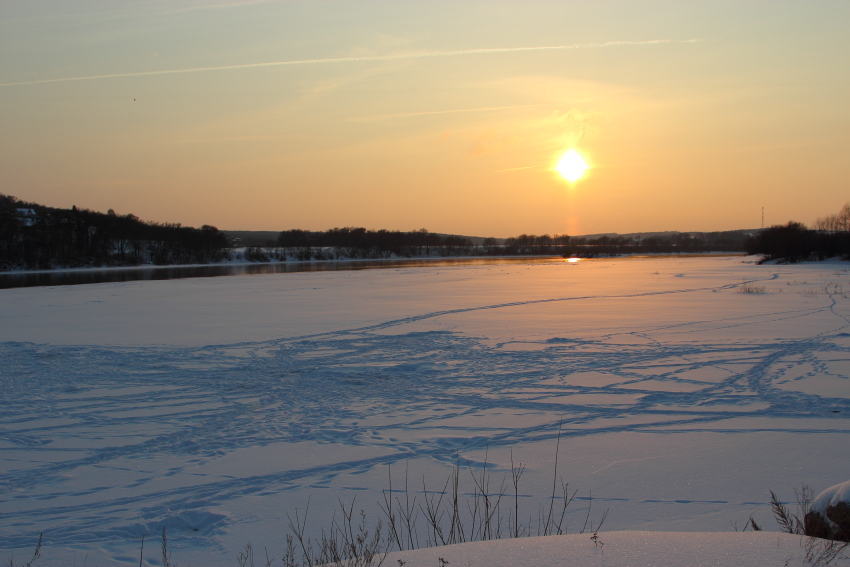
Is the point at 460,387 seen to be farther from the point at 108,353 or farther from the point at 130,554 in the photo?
the point at 108,353

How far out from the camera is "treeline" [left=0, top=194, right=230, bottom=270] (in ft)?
215

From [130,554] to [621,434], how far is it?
494 cm

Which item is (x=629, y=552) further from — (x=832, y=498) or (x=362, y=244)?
(x=362, y=244)

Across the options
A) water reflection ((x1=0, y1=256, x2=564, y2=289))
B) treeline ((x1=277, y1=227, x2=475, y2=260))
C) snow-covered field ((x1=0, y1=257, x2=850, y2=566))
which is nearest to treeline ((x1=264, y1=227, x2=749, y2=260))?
treeline ((x1=277, y1=227, x2=475, y2=260))

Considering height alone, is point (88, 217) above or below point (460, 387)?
above

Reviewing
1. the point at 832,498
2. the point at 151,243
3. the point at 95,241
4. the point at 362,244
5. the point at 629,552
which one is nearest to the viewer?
the point at 629,552

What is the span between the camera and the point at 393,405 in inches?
298

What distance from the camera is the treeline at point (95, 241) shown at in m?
65.5

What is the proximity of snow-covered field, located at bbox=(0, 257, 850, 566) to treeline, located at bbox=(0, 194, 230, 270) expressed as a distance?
209 ft

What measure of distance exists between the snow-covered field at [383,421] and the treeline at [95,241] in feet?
209

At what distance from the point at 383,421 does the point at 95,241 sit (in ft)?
280

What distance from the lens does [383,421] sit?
22.5 ft

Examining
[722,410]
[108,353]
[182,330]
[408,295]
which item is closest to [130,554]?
[722,410]

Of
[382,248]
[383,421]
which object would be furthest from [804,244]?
[382,248]
